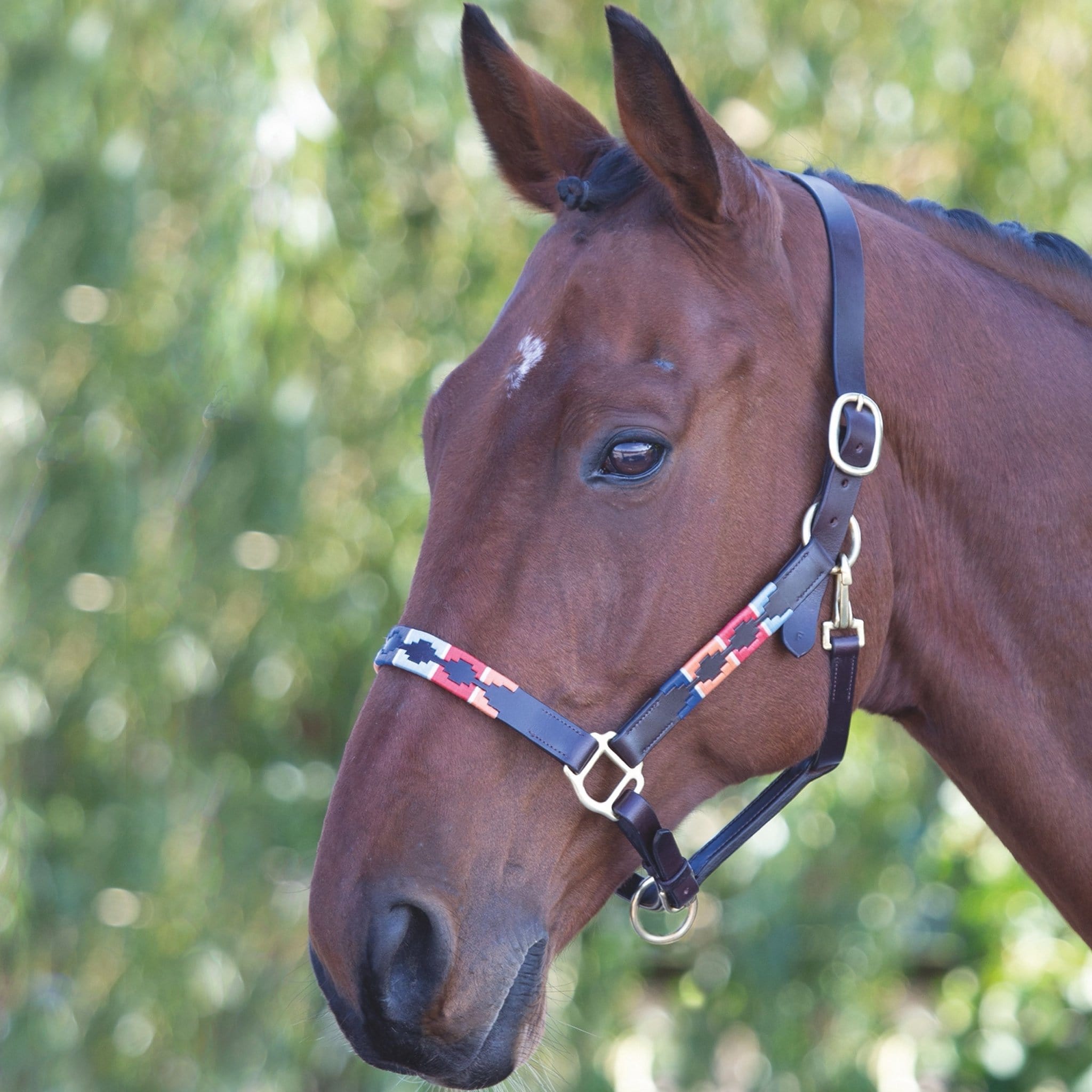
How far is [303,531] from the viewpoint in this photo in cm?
373

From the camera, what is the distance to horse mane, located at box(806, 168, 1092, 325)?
1.85 metres

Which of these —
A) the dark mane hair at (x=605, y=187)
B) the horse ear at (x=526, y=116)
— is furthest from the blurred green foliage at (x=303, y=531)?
the dark mane hair at (x=605, y=187)

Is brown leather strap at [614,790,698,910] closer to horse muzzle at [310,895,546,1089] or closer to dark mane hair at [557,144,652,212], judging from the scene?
horse muzzle at [310,895,546,1089]

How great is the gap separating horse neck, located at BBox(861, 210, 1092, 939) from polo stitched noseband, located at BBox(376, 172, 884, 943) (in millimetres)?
65

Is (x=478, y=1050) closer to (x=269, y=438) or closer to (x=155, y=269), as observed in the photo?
(x=269, y=438)

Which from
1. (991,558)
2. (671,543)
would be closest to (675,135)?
(671,543)

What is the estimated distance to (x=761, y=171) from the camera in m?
1.70

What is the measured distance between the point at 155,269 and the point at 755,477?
2.69 meters

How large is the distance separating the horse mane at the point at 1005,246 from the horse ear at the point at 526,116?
0.37 m

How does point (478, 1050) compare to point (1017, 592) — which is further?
point (1017, 592)

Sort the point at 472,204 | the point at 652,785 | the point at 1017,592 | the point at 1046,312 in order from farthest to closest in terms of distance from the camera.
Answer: the point at 472,204, the point at 1046,312, the point at 1017,592, the point at 652,785

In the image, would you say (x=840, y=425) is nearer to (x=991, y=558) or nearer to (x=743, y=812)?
(x=991, y=558)

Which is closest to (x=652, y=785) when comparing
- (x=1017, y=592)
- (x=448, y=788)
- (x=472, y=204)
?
(x=448, y=788)

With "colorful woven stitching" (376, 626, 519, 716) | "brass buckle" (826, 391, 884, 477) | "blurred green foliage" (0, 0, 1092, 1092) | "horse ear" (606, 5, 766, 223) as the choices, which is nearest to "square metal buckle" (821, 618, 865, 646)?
"brass buckle" (826, 391, 884, 477)
